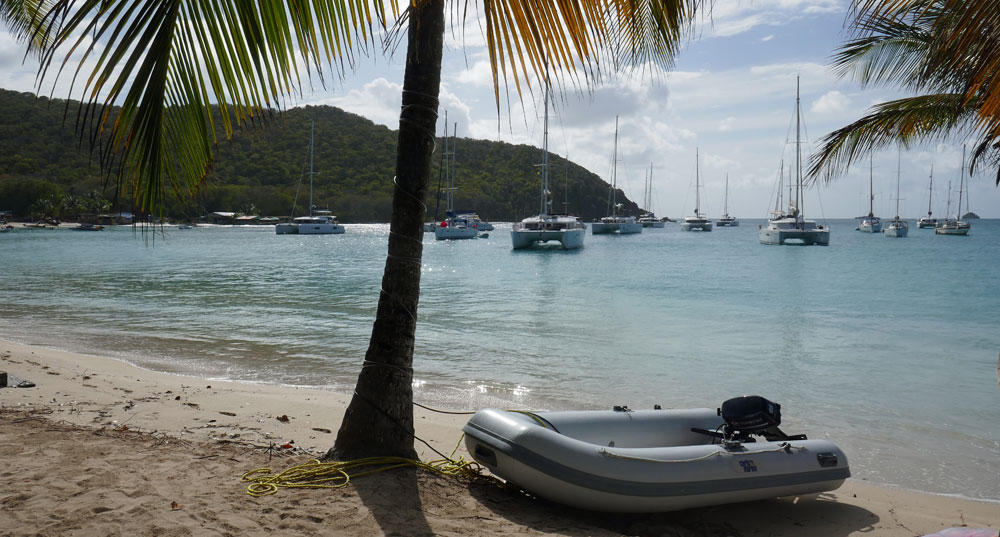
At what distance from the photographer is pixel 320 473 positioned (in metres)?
3.82

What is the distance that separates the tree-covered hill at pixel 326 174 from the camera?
2642cm

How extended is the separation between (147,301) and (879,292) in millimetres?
22469

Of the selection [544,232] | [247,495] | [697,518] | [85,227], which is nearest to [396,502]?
[247,495]

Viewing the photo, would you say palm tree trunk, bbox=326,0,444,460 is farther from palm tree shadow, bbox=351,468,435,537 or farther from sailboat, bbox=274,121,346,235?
sailboat, bbox=274,121,346,235

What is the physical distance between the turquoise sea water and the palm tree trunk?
136 inches

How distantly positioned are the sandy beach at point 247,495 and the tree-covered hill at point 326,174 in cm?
1463

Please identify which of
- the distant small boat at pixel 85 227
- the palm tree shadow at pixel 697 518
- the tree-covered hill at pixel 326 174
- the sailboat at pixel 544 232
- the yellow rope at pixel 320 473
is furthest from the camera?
the distant small boat at pixel 85 227

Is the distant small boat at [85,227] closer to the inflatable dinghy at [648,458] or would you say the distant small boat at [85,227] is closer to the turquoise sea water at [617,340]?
the turquoise sea water at [617,340]

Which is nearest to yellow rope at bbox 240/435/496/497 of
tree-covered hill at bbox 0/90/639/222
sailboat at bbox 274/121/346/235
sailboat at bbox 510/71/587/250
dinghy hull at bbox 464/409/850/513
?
dinghy hull at bbox 464/409/850/513

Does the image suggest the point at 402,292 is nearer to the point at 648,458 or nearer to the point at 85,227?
the point at 648,458

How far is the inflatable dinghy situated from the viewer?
3.83m

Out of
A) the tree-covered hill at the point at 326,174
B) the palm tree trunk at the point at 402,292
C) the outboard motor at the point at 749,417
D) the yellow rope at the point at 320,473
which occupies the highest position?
the tree-covered hill at the point at 326,174

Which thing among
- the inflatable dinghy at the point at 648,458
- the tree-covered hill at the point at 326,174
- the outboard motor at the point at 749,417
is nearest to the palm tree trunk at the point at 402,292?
the inflatable dinghy at the point at 648,458

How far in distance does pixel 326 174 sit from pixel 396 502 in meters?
73.4
